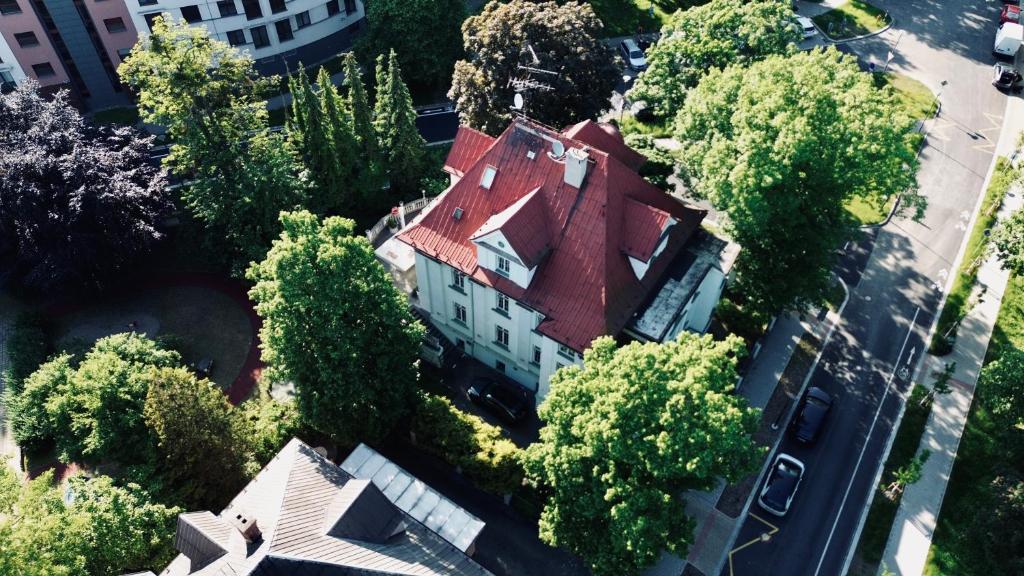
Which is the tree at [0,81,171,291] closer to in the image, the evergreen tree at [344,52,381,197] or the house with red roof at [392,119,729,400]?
the evergreen tree at [344,52,381,197]

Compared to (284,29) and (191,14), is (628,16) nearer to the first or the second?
(284,29)

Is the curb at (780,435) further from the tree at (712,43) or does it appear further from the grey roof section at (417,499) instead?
the tree at (712,43)

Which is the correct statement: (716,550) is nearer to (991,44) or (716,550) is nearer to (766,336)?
(766,336)

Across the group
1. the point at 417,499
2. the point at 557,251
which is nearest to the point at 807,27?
the point at 557,251

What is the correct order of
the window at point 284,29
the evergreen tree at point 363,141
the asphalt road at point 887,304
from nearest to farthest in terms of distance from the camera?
the asphalt road at point 887,304 < the evergreen tree at point 363,141 < the window at point 284,29

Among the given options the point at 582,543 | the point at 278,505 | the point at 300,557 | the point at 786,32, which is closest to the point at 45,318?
the point at 278,505

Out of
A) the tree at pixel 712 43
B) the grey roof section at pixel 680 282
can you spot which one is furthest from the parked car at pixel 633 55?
the grey roof section at pixel 680 282

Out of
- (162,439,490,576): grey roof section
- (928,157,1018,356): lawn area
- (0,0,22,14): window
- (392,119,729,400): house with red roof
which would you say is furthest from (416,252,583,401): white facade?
(0,0,22,14): window

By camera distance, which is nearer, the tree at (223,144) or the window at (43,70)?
the tree at (223,144)
